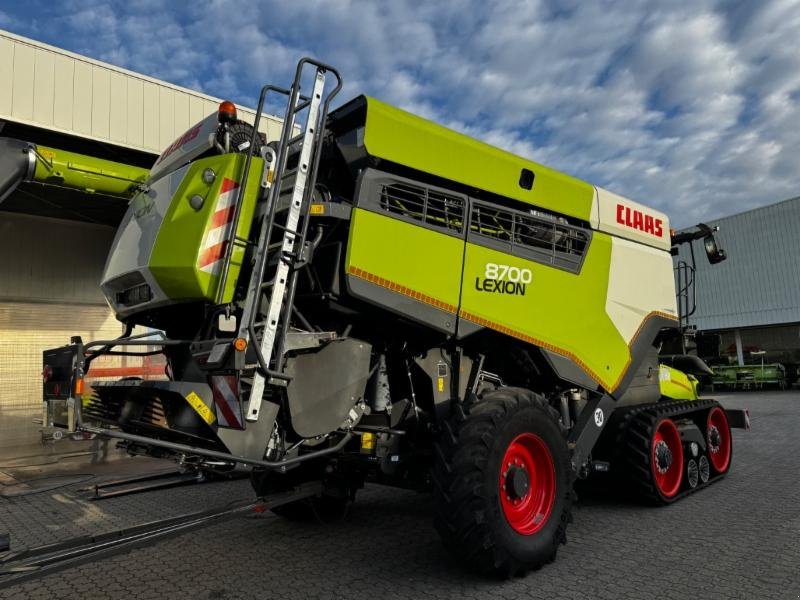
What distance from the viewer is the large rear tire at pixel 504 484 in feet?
12.5

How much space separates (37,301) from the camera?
35.9ft

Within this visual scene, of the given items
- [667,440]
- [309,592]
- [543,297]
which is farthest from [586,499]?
[309,592]

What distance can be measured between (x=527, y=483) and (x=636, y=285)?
8.16 ft

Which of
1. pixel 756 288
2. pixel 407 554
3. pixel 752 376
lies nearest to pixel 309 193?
pixel 407 554

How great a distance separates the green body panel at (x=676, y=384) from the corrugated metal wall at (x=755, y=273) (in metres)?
23.9

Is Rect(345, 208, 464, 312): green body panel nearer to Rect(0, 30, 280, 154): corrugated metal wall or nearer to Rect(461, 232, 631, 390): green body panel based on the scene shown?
Rect(461, 232, 631, 390): green body panel

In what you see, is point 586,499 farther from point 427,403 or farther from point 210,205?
point 210,205

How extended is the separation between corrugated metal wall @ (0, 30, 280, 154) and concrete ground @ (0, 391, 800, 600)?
16.7ft

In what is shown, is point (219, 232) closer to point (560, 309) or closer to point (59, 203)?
point (560, 309)

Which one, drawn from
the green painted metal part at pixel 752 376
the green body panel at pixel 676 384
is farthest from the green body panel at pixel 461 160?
the green painted metal part at pixel 752 376

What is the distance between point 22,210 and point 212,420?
9.35 metres

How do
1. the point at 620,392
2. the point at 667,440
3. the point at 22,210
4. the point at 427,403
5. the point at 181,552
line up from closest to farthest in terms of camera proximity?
1. the point at 427,403
2. the point at 181,552
3. the point at 620,392
4. the point at 667,440
5. the point at 22,210

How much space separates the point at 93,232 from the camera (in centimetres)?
1161

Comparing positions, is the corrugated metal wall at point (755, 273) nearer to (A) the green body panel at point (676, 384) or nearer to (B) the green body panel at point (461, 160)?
(A) the green body panel at point (676, 384)
